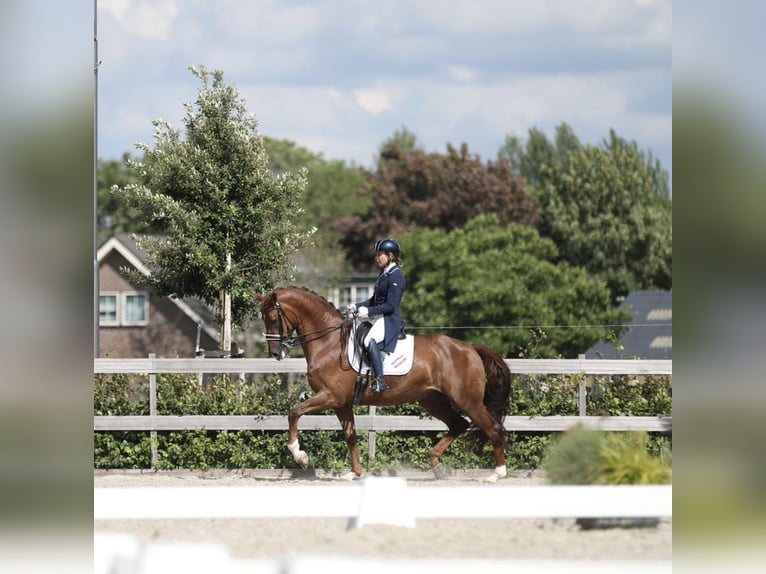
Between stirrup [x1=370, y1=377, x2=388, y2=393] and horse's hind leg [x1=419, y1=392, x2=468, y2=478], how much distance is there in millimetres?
615

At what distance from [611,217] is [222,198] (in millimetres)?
46657

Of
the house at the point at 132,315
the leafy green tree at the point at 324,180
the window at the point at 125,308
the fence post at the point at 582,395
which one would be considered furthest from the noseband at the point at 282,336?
the leafy green tree at the point at 324,180

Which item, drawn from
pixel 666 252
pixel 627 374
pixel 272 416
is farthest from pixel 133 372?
pixel 666 252

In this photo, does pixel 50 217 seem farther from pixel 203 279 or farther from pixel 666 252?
pixel 666 252

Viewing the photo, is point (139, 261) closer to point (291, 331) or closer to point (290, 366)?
point (290, 366)

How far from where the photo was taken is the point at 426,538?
677 centimetres

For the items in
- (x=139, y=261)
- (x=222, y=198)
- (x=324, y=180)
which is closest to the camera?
(x=222, y=198)

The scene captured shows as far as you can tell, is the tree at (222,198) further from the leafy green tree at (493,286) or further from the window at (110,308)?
the leafy green tree at (493,286)

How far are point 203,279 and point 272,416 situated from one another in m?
5.01

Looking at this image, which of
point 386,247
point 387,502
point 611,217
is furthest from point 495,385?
point 611,217

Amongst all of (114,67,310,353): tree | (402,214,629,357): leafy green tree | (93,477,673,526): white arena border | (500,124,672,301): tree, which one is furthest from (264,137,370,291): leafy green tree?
(93,477,673,526): white arena border

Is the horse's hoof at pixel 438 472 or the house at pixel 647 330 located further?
the house at pixel 647 330

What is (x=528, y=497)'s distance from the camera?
21.3 ft

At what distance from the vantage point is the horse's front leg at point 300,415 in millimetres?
12016
